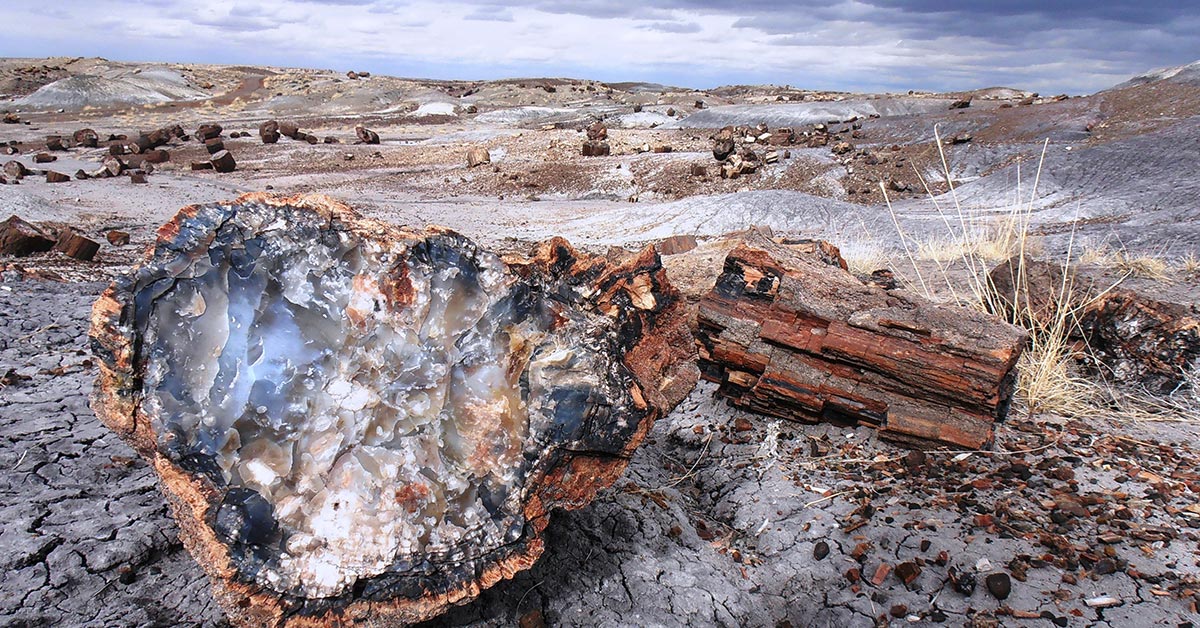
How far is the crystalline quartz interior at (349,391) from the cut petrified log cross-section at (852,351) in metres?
1.48

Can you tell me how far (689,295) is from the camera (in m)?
4.73

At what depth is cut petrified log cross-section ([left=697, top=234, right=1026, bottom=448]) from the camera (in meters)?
3.22

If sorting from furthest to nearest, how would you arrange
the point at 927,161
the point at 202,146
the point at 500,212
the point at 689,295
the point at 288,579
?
the point at 202,146 → the point at 927,161 → the point at 500,212 → the point at 689,295 → the point at 288,579

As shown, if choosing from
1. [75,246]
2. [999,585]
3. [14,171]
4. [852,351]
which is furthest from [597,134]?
[999,585]

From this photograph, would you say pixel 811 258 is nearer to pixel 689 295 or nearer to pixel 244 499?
pixel 689 295

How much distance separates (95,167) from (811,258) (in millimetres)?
17348

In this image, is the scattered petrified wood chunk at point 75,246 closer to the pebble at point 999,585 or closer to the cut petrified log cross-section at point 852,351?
the cut petrified log cross-section at point 852,351

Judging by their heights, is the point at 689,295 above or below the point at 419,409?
below

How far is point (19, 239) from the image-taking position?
7062 mm

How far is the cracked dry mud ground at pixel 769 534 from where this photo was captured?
2316 millimetres

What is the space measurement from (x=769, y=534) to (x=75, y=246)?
7316 millimetres

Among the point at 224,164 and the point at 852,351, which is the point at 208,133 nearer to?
the point at 224,164

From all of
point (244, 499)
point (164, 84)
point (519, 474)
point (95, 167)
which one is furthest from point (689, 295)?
point (164, 84)

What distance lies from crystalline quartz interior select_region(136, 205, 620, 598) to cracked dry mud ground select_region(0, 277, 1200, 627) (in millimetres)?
479
